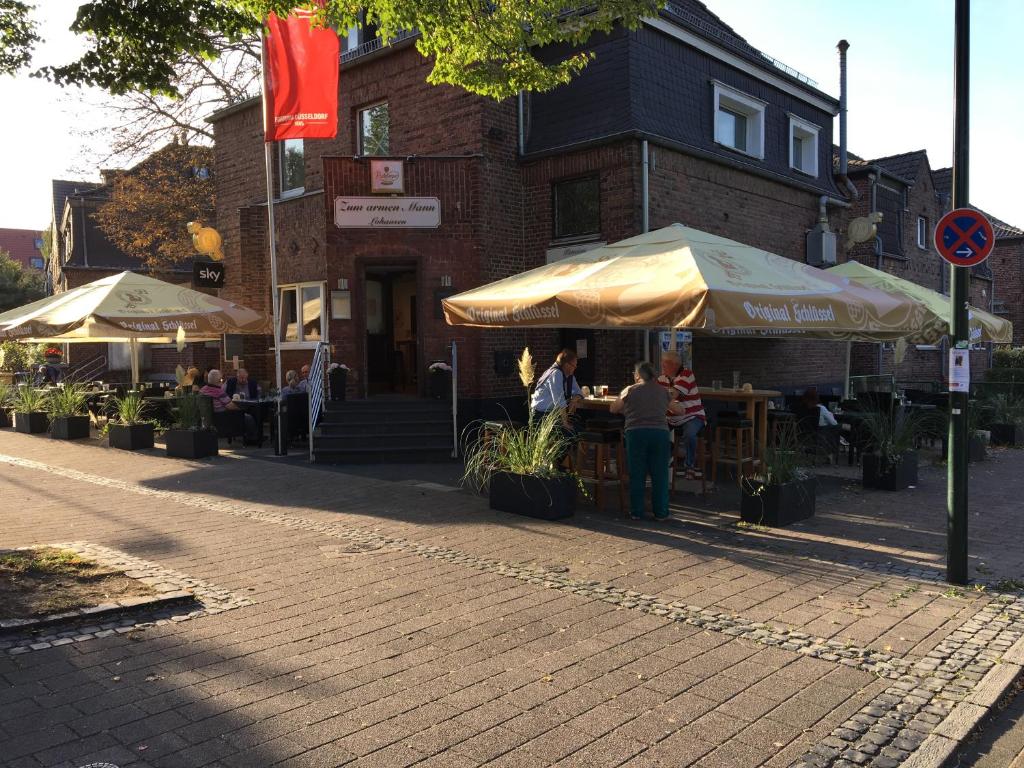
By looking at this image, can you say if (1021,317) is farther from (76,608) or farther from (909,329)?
(76,608)

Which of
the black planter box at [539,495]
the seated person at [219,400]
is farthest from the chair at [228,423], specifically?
the black planter box at [539,495]

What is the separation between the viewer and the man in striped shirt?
31.8ft

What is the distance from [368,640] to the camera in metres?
4.84

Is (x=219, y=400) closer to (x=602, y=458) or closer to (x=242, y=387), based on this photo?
(x=242, y=387)

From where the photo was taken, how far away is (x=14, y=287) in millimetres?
49281

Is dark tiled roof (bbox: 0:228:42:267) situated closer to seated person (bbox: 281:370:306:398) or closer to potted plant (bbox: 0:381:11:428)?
potted plant (bbox: 0:381:11:428)

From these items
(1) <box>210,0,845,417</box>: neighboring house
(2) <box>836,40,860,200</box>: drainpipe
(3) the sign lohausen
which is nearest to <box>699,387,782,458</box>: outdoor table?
(1) <box>210,0,845,417</box>: neighboring house

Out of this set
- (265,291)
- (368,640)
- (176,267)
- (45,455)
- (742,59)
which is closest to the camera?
(368,640)

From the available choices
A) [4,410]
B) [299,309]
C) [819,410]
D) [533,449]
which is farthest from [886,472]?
[4,410]

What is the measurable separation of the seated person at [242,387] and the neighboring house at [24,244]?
9409cm

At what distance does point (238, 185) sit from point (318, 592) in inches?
614

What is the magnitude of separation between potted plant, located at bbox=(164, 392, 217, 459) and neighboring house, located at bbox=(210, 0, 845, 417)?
8.73ft

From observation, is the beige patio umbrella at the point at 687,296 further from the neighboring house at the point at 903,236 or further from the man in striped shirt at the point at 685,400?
the neighboring house at the point at 903,236

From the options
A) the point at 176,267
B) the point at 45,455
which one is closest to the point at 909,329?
the point at 45,455
